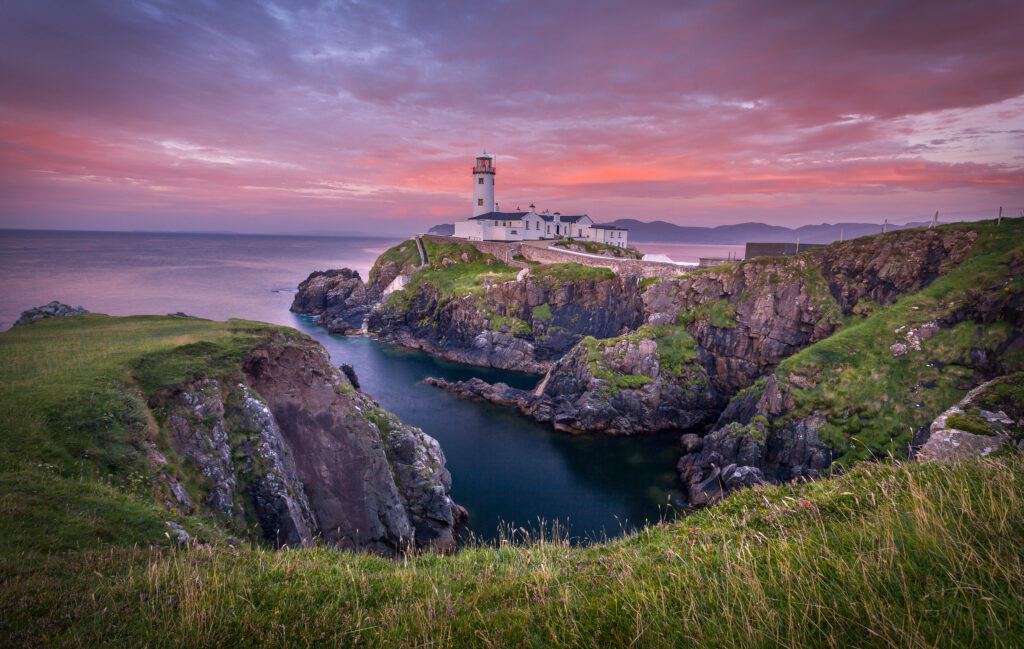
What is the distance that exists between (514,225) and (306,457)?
68.8 meters

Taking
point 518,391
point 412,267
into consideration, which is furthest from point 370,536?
point 412,267

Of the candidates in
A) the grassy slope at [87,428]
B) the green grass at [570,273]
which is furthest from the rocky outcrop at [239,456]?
the green grass at [570,273]

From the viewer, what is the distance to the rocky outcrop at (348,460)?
60.7ft

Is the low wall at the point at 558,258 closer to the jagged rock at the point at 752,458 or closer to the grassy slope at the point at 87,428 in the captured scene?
the jagged rock at the point at 752,458

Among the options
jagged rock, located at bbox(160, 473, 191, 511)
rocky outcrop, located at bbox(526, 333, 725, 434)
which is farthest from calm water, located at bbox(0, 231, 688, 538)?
jagged rock, located at bbox(160, 473, 191, 511)

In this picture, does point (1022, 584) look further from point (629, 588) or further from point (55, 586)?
point (55, 586)

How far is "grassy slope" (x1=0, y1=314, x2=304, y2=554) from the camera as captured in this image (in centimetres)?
778

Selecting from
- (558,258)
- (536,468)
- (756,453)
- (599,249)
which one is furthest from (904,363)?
(599,249)

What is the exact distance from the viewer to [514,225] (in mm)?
81875

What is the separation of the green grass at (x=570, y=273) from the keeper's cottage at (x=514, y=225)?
2006 cm

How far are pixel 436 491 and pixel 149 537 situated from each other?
47.9 ft

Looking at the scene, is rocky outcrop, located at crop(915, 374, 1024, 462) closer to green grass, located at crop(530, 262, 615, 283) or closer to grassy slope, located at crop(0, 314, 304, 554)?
grassy slope, located at crop(0, 314, 304, 554)

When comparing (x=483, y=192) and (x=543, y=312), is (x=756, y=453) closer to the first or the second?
(x=543, y=312)

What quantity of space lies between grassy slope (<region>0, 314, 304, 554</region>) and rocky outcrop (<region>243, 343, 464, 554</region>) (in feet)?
7.79
